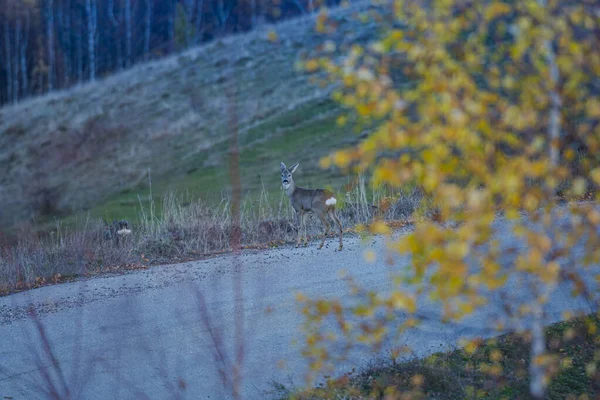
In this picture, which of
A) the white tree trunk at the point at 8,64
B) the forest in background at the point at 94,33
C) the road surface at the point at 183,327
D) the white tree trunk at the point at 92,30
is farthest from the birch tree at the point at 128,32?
the road surface at the point at 183,327

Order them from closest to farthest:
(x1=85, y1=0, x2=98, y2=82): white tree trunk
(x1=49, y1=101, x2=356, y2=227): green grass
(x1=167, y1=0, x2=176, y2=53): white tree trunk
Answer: (x1=49, y1=101, x2=356, y2=227): green grass → (x1=85, y1=0, x2=98, y2=82): white tree trunk → (x1=167, y1=0, x2=176, y2=53): white tree trunk

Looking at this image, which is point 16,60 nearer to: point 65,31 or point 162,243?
point 65,31

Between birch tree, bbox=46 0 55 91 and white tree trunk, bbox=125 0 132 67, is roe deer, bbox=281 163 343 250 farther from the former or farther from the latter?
white tree trunk, bbox=125 0 132 67

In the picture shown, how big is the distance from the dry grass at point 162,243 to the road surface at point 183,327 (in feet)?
2.40

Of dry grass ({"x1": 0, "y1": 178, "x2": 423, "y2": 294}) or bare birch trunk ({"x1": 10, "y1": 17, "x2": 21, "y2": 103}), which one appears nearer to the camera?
dry grass ({"x1": 0, "y1": 178, "x2": 423, "y2": 294})

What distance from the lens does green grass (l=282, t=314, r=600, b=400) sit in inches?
237

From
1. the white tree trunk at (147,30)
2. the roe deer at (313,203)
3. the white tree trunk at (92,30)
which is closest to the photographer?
the roe deer at (313,203)

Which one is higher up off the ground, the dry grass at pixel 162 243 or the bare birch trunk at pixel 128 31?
the bare birch trunk at pixel 128 31

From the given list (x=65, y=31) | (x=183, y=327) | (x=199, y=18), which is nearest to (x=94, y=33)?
(x=65, y=31)

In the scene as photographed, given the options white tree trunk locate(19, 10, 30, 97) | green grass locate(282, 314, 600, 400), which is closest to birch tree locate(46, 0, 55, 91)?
white tree trunk locate(19, 10, 30, 97)

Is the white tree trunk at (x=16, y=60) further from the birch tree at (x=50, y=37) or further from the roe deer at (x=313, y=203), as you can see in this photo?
the roe deer at (x=313, y=203)

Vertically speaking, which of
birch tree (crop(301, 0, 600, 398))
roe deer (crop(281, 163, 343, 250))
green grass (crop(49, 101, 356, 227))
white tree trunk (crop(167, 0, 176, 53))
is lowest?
green grass (crop(49, 101, 356, 227))

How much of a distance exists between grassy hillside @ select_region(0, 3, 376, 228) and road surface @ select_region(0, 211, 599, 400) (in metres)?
10.8

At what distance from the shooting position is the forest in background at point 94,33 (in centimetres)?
4547
